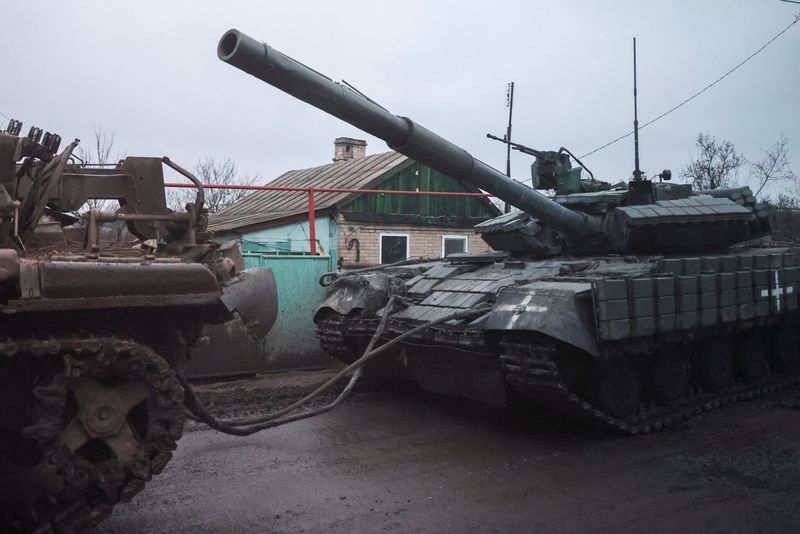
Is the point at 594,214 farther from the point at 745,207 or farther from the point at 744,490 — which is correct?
the point at 744,490

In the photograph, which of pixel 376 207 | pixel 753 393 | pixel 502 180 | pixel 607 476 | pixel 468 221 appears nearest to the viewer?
pixel 607 476

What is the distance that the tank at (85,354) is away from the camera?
3.39 meters

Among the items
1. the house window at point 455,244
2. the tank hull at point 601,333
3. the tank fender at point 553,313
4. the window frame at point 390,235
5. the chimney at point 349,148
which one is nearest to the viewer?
the tank fender at point 553,313

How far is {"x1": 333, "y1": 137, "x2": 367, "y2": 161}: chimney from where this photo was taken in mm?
19359

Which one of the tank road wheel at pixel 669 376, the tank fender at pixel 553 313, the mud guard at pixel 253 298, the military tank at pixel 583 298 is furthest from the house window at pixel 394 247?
the mud guard at pixel 253 298

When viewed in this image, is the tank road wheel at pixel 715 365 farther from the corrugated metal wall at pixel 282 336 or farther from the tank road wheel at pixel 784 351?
the corrugated metal wall at pixel 282 336

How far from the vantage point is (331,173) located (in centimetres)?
1664

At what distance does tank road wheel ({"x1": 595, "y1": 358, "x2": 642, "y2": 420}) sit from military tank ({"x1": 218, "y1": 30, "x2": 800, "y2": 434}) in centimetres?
2

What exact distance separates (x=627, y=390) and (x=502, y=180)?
87.7 inches

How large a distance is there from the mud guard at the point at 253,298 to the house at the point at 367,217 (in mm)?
8059

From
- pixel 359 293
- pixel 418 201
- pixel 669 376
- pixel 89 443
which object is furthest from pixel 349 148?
pixel 89 443

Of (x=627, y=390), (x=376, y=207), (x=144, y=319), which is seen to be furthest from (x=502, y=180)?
(x=376, y=207)

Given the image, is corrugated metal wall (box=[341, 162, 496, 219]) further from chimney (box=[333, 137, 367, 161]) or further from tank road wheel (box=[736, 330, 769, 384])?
tank road wheel (box=[736, 330, 769, 384])

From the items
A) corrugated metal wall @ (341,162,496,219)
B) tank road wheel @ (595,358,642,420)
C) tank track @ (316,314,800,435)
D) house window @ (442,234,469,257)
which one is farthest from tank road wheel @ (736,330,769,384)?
house window @ (442,234,469,257)
